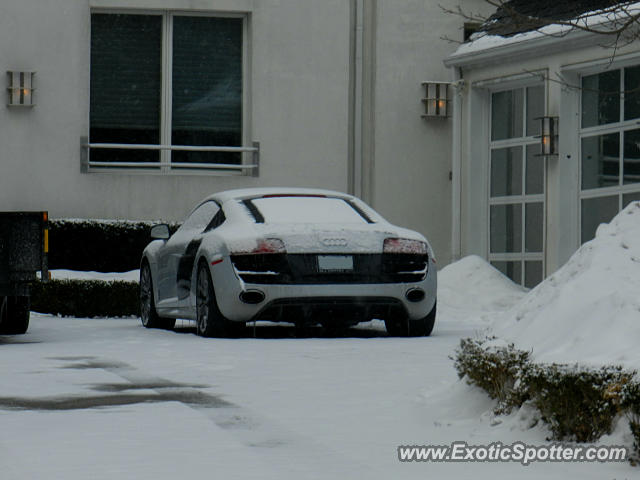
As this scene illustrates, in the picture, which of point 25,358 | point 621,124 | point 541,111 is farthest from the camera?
point 541,111

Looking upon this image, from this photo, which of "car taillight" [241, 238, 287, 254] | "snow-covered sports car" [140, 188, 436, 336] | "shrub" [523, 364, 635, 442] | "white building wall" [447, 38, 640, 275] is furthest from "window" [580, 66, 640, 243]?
"shrub" [523, 364, 635, 442]

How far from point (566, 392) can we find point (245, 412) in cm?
197

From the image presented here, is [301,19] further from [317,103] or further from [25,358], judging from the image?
[25,358]

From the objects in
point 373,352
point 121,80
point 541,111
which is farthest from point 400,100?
point 373,352

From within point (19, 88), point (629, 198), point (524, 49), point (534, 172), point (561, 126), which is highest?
point (524, 49)

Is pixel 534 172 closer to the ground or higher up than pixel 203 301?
higher up

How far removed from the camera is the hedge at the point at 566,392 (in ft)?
18.3

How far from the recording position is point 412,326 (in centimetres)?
1302

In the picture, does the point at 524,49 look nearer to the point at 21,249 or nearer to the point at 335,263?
the point at 335,263

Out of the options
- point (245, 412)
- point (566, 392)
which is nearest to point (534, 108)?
point (245, 412)

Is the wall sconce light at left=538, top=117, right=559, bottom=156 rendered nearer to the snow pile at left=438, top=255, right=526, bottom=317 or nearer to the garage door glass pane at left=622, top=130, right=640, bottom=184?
the garage door glass pane at left=622, top=130, right=640, bottom=184

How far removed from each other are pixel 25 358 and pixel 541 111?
10.5m

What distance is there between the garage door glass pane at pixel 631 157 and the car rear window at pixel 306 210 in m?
5.46

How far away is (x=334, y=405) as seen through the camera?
7.63 metres
